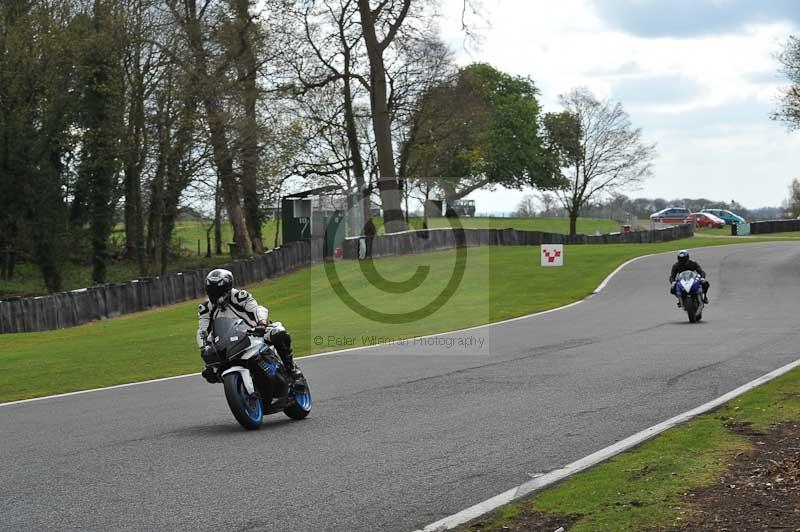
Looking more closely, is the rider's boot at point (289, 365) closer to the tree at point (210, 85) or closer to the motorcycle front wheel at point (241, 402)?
the motorcycle front wheel at point (241, 402)

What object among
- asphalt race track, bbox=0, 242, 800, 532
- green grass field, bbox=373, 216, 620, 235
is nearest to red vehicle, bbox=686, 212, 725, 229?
green grass field, bbox=373, 216, 620, 235

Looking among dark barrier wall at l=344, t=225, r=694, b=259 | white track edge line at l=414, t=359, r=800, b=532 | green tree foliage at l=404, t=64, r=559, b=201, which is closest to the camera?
white track edge line at l=414, t=359, r=800, b=532

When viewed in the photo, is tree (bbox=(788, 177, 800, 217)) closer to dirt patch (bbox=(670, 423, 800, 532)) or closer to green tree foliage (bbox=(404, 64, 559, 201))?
green tree foliage (bbox=(404, 64, 559, 201))

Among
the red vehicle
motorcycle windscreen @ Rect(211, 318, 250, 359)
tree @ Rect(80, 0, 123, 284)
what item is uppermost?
tree @ Rect(80, 0, 123, 284)

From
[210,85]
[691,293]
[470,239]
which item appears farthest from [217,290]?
[470,239]

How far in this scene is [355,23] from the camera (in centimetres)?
5206

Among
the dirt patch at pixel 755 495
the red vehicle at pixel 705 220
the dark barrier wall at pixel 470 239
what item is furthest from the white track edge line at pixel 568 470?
the red vehicle at pixel 705 220

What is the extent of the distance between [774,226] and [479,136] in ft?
65.3

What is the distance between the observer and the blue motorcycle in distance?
906 inches

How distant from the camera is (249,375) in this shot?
1087 centimetres

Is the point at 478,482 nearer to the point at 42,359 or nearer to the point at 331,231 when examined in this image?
the point at 42,359

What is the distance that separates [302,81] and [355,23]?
3.92 m

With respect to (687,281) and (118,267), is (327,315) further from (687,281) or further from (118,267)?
(118,267)

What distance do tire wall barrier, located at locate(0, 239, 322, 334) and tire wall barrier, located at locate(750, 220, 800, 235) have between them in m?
35.7
